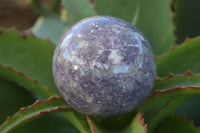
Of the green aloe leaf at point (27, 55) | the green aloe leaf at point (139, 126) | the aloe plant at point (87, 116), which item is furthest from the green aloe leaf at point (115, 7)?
the green aloe leaf at point (139, 126)

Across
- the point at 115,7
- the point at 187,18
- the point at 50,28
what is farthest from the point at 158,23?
the point at 50,28

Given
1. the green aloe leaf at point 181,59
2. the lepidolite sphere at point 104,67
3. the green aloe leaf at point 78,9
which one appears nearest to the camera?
the lepidolite sphere at point 104,67

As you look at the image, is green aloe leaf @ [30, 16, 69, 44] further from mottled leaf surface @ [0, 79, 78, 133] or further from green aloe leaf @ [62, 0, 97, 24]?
mottled leaf surface @ [0, 79, 78, 133]

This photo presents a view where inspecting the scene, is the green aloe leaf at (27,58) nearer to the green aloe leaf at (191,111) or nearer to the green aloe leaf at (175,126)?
the green aloe leaf at (175,126)

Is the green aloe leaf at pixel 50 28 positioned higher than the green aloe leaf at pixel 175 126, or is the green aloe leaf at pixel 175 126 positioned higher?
the green aloe leaf at pixel 50 28

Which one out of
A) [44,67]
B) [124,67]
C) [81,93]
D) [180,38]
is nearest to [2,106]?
[44,67]

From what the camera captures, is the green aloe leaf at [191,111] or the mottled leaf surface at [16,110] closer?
the mottled leaf surface at [16,110]

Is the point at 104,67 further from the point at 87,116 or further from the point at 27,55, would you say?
the point at 27,55

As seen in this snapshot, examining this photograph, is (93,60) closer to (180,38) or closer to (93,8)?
(93,8)
